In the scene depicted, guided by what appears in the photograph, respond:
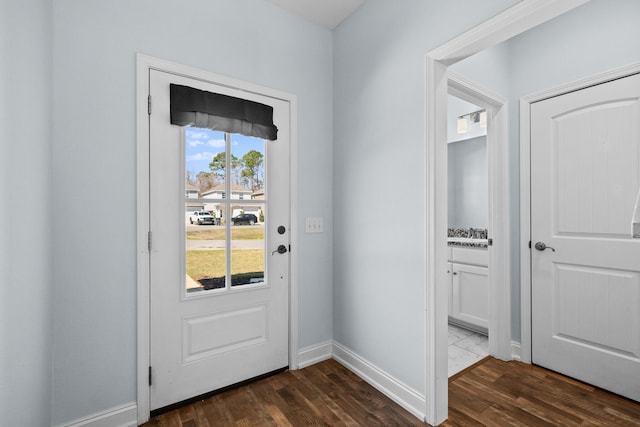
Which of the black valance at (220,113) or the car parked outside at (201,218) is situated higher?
the black valance at (220,113)

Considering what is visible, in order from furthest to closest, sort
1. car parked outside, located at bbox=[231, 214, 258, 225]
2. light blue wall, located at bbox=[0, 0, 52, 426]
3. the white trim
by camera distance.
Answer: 1. car parked outside, located at bbox=[231, 214, 258, 225]
2. the white trim
3. light blue wall, located at bbox=[0, 0, 52, 426]

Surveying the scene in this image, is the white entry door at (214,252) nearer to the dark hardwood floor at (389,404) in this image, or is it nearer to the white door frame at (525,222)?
the dark hardwood floor at (389,404)

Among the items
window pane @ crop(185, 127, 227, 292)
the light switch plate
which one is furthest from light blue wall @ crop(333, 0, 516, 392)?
window pane @ crop(185, 127, 227, 292)

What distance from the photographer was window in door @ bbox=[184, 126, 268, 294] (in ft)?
6.27

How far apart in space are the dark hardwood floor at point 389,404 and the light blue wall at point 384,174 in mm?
276

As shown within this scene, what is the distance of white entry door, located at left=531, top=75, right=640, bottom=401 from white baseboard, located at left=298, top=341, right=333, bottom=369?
1657 millimetres

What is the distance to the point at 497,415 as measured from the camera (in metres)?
1.78

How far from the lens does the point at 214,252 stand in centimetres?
198

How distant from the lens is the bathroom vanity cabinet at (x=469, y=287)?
284cm

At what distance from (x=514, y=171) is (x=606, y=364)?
1495 millimetres

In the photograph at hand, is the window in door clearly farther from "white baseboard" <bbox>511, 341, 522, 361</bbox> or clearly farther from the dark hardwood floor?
"white baseboard" <bbox>511, 341, 522, 361</bbox>

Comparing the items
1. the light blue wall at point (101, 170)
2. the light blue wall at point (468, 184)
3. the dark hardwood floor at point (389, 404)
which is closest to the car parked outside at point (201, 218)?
the light blue wall at point (101, 170)

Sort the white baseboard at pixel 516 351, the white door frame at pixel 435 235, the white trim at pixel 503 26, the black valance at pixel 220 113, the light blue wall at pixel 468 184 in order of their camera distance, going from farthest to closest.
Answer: the light blue wall at pixel 468 184
the white baseboard at pixel 516 351
the black valance at pixel 220 113
the white door frame at pixel 435 235
the white trim at pixel 503 26

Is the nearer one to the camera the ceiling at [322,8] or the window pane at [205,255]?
the window pane at [205,255]
